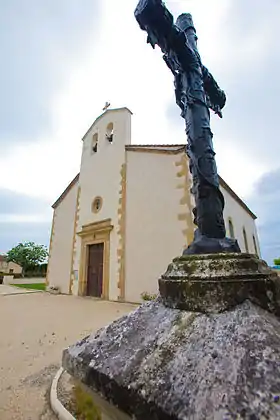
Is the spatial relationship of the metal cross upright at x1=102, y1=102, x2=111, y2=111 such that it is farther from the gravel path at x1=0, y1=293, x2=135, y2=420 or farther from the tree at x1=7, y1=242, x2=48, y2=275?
the tree at x1=7, y1=242, x2=48, y2=275

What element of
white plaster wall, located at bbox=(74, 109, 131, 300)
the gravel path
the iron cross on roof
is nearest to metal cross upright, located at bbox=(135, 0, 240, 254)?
the gravel path

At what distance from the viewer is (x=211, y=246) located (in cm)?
114

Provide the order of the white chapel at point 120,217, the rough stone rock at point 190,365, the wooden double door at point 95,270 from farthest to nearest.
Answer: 1. the wooden double door at point 95,270
2. the white chapel at point 120,217
3. the rough stone rock at point 190,365

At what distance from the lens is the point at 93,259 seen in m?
9.52

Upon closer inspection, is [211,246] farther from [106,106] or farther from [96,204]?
[106,106]

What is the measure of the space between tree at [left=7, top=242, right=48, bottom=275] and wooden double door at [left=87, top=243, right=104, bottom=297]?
39682mm

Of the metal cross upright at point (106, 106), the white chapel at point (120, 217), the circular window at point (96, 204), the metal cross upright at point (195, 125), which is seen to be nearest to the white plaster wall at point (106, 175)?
the white chapel at point (120, 217)

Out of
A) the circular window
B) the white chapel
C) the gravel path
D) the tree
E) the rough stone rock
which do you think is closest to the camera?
the rough stone rock

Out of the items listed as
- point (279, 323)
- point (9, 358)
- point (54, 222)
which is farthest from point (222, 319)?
point (54, 222)

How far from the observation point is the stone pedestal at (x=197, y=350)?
0.52m

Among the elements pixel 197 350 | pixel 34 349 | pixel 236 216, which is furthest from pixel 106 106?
pixel 197 350

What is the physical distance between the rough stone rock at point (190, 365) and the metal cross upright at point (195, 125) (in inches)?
17.2

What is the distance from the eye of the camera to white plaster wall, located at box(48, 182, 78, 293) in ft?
35.2

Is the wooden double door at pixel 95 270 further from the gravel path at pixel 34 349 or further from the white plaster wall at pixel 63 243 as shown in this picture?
the gravel path at pixel 34 349
